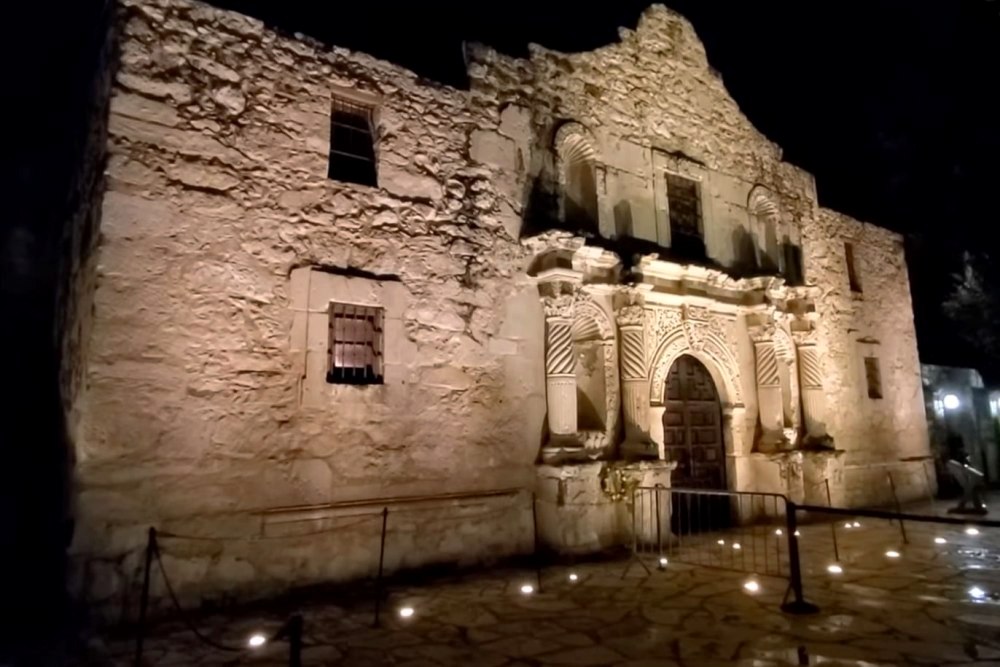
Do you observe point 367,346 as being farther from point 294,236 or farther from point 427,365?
point 294,236

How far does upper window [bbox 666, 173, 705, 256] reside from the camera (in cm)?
931

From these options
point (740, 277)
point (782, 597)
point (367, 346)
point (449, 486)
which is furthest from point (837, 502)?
point (367, 346)

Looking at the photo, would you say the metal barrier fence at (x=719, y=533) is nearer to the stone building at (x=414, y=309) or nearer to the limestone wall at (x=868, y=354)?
the stone building at (x=414, y=309)

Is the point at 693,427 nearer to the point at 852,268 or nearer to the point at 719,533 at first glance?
the point at 719,533

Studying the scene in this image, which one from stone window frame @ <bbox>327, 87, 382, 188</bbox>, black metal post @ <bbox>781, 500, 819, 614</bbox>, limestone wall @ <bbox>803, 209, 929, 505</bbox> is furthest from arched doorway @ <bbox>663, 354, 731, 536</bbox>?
stone window frame @ <bbox>327, 87, 382, 188</bbox>

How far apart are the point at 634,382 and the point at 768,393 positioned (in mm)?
2986

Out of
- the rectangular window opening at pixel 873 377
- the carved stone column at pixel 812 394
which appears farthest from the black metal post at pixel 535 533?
the rectangular window opening at pixel 873 377

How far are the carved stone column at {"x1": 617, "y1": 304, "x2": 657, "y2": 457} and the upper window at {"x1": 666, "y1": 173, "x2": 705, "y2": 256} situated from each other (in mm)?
1773

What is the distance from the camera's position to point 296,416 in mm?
5598

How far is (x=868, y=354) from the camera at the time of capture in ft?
38.3

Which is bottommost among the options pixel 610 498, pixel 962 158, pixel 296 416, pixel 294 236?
pixel 610 498

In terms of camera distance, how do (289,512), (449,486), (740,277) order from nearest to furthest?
1. (289,512)
2. (449,486)
3. (740,277)

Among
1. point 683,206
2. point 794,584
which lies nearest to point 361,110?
point 683,206

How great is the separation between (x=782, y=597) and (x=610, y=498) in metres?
2.41
